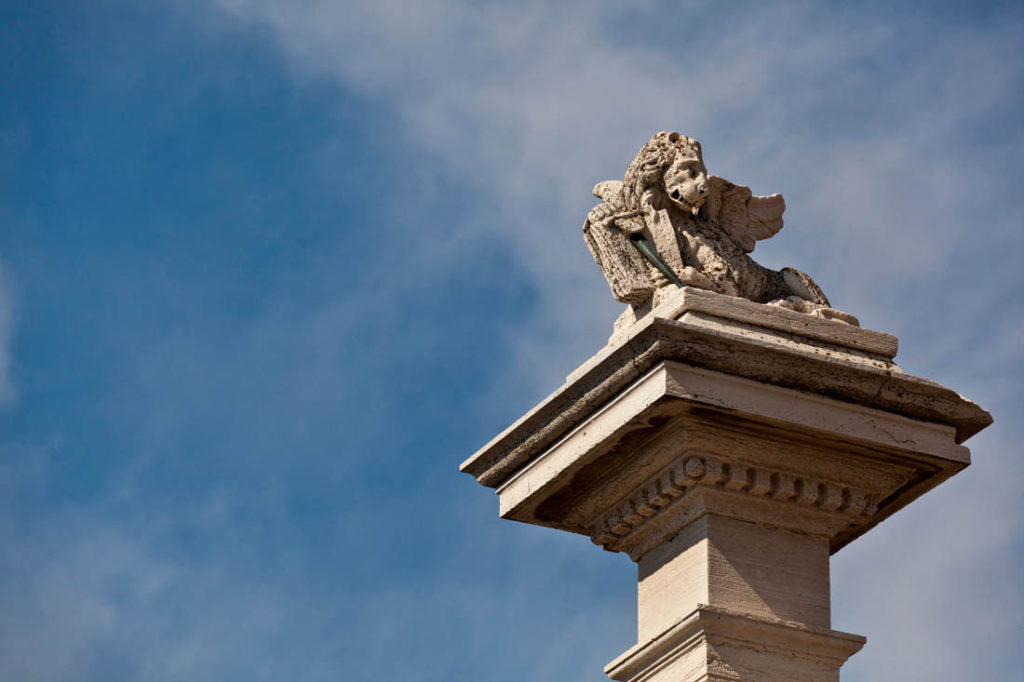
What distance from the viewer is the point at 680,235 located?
536 inches

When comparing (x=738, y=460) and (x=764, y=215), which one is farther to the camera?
(x=764, y=215)

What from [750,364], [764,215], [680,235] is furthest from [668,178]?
[750,364]

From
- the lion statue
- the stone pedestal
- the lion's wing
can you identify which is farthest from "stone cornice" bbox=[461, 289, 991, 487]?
the lion's wing

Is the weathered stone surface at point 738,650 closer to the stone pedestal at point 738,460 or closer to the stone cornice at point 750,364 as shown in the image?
the stone pedestal at point 738,460

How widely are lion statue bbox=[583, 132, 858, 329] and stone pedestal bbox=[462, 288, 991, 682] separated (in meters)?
0.45

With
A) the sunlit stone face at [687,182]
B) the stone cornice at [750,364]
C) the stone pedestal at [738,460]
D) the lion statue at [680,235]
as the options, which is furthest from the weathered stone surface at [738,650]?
the sunlit stone face at [687,182]

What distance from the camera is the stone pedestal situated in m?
12.4

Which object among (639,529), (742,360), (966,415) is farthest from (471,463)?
(966,415)

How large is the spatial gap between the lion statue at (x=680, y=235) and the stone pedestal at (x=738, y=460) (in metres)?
0.45

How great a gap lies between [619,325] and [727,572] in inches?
72.6

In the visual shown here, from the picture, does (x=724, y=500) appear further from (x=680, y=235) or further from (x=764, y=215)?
(x=764, y=215)

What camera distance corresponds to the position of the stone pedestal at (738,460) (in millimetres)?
12398

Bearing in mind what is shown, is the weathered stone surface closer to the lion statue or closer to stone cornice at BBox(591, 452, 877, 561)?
stone cornice at BBox(591, 452, 877, 561)

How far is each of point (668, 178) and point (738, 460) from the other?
2.05m
